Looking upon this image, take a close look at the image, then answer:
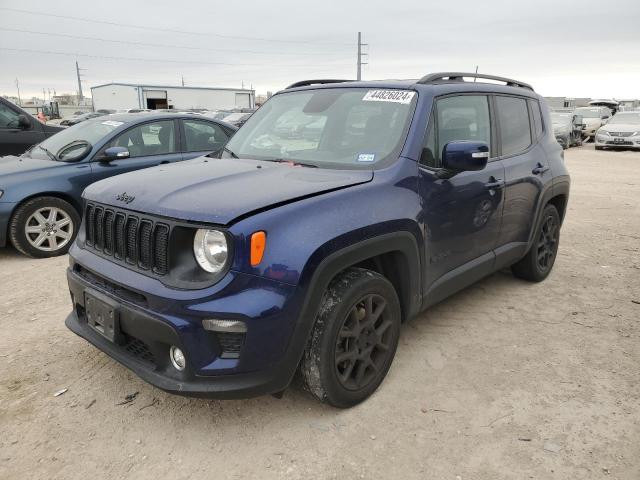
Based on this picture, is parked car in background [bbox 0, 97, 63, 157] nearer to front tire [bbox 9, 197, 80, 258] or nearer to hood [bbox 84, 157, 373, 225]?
front tire [bbox 9, 197, 80, 258]

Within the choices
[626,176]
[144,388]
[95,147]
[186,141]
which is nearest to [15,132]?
[95,147]

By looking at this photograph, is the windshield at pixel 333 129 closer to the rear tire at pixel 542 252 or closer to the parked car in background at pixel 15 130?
the rear tire at pixel 542 252

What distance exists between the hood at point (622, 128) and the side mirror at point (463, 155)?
62.6 feet

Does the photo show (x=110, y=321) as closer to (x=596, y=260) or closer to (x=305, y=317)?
(x=305, y=317)

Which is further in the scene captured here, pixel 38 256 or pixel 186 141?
pixel 186 141

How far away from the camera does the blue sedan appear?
17.5 ft

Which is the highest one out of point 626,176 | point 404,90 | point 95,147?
point 404,90

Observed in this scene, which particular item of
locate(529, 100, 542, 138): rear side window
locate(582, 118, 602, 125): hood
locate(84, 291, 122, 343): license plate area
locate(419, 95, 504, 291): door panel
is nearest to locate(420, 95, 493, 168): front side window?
locate(419, 95, 504, 291): door panel

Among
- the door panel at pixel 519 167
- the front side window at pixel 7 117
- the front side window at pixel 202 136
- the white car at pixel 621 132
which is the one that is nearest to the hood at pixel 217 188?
the door panel at pixel 519 167

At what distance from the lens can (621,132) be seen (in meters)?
19.0

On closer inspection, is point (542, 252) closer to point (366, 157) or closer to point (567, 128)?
point (366, 157)

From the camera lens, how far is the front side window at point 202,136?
6500mm

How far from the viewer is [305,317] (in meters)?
2.39

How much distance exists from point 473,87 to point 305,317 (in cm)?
229
